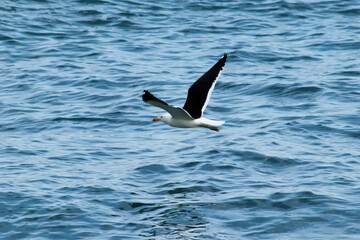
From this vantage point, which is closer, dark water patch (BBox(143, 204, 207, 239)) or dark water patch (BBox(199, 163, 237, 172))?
dark water patch (BBox(143, 204, 207, 239))

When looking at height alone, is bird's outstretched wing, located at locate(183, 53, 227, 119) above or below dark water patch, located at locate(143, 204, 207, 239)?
above

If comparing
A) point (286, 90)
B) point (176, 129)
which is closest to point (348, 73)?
point (286, 90)

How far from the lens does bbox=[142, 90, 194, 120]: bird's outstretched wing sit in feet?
27.2

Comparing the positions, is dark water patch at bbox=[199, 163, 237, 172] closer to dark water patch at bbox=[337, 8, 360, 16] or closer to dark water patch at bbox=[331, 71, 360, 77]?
dark water patch at bbox=[331, 71, 360, 77]

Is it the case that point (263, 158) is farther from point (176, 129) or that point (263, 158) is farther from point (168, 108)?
point (168, 108)

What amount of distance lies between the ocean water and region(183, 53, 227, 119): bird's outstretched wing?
1160 mm

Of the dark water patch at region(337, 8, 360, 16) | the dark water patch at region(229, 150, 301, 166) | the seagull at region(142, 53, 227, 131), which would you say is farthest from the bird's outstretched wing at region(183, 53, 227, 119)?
the dark water patch at region(337, 8, 360, 16)

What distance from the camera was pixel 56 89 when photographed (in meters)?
15.4

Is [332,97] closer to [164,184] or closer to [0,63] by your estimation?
[164,184]

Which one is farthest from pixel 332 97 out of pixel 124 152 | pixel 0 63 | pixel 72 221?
pixel 0 63

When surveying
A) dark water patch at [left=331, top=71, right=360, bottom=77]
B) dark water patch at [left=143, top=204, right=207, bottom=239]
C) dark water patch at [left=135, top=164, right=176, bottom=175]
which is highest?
dark water patch at [left=331, top=71, right=360, bottom=77]

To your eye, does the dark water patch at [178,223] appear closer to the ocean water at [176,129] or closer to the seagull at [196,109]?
the ocean water at [176,129]

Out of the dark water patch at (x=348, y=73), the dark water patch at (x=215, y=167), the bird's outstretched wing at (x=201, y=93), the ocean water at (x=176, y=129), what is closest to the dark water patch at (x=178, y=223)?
the ocean water at (x=176, y=129)

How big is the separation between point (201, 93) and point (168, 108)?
5.42 ft
